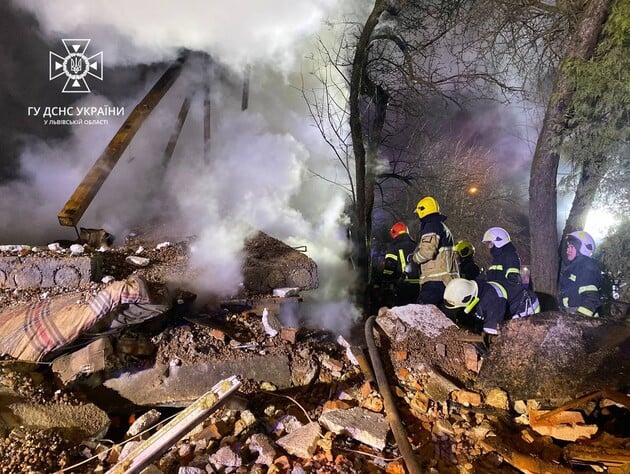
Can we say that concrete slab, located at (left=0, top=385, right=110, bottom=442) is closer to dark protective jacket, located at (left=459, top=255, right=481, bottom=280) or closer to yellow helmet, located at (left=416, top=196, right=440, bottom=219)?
yellow helmet, located at (left=416, top=196, right=440, bottom=219)

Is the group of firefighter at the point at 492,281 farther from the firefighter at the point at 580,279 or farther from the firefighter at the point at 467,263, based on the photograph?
the firefighter at the point at 467,263

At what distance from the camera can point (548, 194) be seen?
5.80m

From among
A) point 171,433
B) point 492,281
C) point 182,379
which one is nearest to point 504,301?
point 492,281

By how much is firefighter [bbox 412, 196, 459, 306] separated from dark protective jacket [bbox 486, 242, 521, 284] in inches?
25.8

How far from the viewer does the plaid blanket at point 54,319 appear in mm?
3076

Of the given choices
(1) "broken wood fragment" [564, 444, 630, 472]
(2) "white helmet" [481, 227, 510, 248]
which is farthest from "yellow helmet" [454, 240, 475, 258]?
(1) "broken wood fragment" [564, 444, 630, 472]

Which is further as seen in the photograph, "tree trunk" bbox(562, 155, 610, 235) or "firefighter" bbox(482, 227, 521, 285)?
"tree trunk" bbox(562, 155, 610, 235)

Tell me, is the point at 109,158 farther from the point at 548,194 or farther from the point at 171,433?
the point at 548,194

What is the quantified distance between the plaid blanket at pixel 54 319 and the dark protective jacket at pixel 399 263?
4.90m

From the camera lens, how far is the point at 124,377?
Result: 127 inches

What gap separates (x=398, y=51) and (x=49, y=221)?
7169 mm

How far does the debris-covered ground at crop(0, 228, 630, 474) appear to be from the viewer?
100 inches

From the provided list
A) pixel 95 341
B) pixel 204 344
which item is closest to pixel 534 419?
pixel 204 344

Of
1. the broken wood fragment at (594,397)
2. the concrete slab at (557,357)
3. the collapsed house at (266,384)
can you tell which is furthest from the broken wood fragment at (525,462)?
the concrete slab at (557,357)
